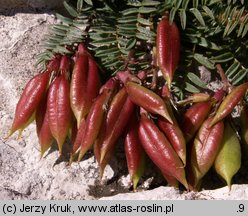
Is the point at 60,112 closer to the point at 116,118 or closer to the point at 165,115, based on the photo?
the point at 116,118

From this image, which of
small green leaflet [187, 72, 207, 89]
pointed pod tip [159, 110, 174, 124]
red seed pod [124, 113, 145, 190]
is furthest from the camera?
small green leaflet [187, 72, 207, 89]

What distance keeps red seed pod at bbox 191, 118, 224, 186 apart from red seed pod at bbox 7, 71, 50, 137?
0.59 metres

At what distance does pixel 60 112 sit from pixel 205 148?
1.72ft

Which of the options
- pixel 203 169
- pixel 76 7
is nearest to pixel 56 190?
pixel 203 169

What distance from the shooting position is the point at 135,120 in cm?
202

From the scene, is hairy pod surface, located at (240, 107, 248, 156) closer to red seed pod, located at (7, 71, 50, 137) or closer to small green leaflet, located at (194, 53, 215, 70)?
small green leaflet, located at (194, 53, 215, 70)

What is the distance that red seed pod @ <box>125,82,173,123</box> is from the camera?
74.9 inches

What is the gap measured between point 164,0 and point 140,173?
699mm

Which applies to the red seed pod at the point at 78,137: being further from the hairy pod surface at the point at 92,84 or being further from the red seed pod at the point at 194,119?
the red seed pod at the point at 194,119

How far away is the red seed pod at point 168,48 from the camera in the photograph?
2031mm

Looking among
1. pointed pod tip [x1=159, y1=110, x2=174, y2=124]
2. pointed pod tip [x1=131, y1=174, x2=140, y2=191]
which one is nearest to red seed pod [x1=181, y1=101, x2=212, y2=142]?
pointed pod tip [x1=159, y1=110, x2=174, y2=124]

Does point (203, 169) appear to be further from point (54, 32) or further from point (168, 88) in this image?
point (54, 32)

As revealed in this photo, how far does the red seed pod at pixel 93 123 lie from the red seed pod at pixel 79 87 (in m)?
0.06

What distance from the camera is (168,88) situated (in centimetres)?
201
